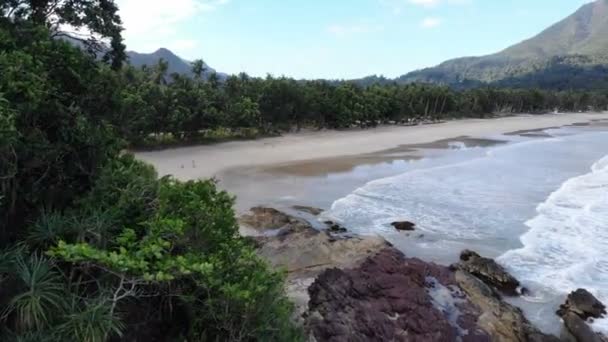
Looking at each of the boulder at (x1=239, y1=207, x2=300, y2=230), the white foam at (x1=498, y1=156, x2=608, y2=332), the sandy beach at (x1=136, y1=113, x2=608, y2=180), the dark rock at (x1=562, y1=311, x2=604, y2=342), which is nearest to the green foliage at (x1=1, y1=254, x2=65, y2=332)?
the dark rock at (x1=562, y1=311, x2=604, y2=342)

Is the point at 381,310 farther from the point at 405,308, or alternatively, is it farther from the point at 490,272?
the point at 490,272

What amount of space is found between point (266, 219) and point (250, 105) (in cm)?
2915

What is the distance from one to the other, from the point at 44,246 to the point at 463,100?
95628 mm

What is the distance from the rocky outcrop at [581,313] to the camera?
11.6 m

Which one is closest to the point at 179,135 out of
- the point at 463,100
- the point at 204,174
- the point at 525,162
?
the point at 204,174

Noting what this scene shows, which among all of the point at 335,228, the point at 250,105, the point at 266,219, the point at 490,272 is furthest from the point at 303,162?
the point at 490,272

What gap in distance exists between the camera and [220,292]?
6.79 m

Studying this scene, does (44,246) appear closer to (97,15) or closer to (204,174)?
(97,15)

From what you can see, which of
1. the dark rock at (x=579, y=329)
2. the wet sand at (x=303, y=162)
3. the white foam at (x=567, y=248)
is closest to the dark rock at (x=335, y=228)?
the wet sand at (x=303, y=162)

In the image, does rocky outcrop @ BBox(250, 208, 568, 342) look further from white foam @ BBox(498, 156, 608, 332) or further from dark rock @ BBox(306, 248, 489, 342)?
white foam @ BBox(498, 156, 608, 332)

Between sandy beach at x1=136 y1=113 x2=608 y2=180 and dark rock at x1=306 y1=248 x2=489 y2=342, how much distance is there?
18.1m

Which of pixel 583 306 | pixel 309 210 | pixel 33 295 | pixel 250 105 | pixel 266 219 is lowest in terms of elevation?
pixel 583 306

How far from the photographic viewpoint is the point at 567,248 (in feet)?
60.0

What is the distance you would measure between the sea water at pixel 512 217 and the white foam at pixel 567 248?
0.11ft
